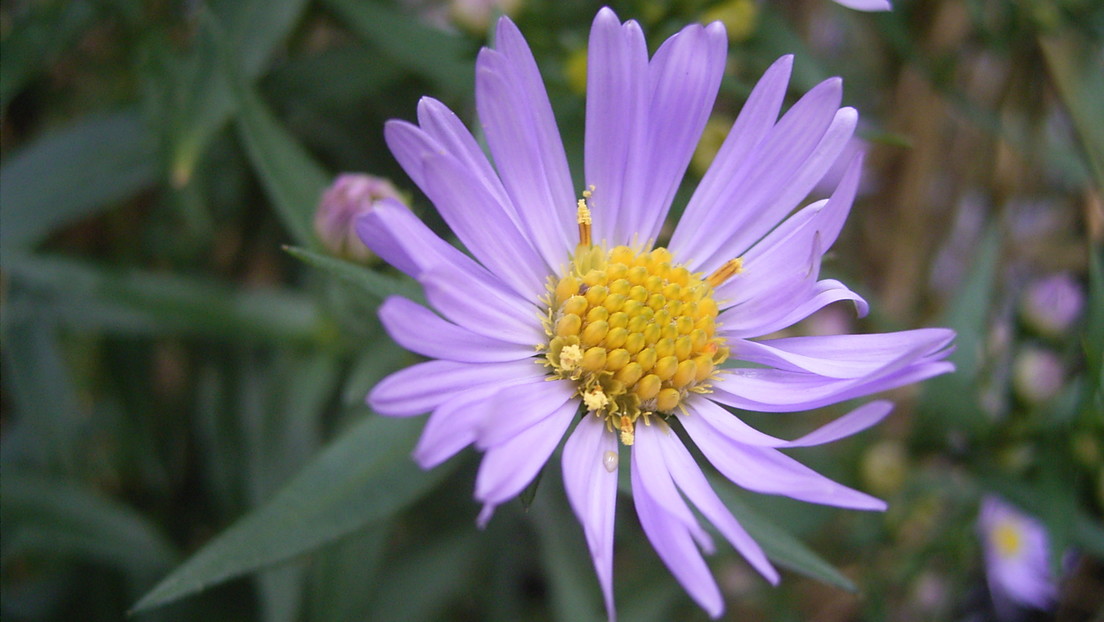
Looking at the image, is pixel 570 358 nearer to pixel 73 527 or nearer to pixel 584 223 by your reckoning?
pixel 584 223

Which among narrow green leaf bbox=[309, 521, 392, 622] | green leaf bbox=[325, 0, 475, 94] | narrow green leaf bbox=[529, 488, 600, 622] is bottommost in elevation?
narrow green leaf bbox=[529, 488, 600, 622]

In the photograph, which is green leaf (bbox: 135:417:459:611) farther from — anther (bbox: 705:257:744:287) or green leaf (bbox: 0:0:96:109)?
green leaf (bbox: 0:0:96:109)

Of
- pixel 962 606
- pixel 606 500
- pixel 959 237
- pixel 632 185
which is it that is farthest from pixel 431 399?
pixel 959 237

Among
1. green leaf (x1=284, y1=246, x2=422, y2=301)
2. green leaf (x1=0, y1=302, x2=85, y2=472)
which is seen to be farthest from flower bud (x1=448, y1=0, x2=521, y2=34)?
green leaf (x1=0, y1=302, x2=85, y2=472)

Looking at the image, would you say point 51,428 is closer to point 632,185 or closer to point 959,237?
point 632,185

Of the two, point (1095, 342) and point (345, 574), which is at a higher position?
point (345, 574)

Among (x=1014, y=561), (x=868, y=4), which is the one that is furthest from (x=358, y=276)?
(x=1014, y=561)

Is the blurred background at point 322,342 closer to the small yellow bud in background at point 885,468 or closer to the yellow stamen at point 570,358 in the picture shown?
the small yellow bud in background at point 885,468
